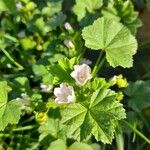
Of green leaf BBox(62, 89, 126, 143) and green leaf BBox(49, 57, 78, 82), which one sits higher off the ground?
green leaf BBox(49, 57, 78, 82)

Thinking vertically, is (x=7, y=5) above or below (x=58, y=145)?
above

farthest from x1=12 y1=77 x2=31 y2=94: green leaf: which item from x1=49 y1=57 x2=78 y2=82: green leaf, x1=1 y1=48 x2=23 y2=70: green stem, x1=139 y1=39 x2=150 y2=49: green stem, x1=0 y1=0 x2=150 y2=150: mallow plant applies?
x1=139 y1=39 x2=150 y2=49: green stem

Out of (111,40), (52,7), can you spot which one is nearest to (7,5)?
(52,7)

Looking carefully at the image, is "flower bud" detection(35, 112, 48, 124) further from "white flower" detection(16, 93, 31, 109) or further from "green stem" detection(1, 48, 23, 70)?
"green stem" detection(1, 48, 23, 70)

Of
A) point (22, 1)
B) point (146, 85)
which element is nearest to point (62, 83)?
point (146, 85)

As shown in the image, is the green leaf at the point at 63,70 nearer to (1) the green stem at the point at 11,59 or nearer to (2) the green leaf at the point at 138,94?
(2) the green leaf at the point at 138,94

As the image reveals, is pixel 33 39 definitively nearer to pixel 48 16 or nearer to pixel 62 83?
pixel 48 16

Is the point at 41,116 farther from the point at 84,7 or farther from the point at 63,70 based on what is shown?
the point at 84,7

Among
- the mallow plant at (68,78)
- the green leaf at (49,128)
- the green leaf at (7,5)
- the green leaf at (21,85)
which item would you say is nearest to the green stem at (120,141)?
the mallow plant at (68,78)
